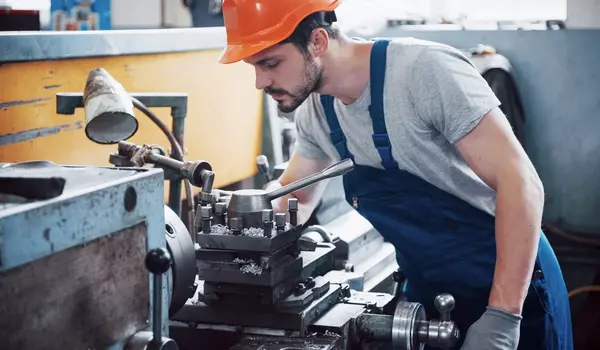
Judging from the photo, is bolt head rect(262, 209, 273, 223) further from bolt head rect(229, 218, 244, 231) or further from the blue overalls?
the blue overalls

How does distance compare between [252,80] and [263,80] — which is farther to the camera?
[252,80]

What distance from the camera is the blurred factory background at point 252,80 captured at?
1.72m

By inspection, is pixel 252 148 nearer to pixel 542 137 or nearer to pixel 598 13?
pixel 542 137

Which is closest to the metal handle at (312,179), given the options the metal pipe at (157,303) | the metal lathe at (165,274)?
the metal lathe at (165,274)

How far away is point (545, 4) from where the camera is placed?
3271 millimetres

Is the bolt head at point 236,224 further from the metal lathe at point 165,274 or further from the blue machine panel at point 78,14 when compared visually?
the blue machine panel at point 78,14

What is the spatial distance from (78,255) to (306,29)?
2.72ft

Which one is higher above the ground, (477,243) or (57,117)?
(57,117)

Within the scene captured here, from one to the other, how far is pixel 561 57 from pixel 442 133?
1.77 m

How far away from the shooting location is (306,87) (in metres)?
1.55

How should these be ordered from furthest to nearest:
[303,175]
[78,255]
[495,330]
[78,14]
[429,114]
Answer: [78,14], [303,175], [429,114], [495,330], [78,255]

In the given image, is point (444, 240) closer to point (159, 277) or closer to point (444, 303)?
point (444, 303)

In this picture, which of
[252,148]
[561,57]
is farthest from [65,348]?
[561,57]

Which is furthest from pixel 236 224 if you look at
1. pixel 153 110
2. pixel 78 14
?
pixel 78 14
